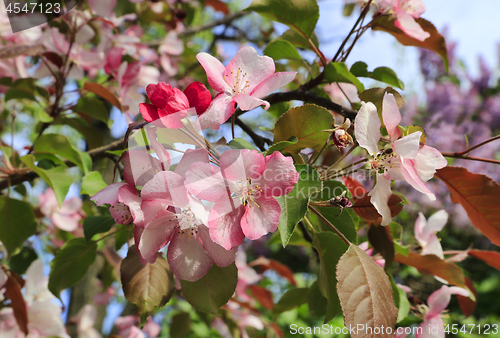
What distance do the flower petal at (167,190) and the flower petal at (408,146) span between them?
307 millimetres

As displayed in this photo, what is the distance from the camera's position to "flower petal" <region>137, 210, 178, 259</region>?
1.57ft

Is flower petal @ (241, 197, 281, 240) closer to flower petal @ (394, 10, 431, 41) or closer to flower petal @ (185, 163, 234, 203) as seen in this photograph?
flower petal @ (185, 163, 234, 203)

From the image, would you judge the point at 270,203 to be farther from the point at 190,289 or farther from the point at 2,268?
the point at 2,268

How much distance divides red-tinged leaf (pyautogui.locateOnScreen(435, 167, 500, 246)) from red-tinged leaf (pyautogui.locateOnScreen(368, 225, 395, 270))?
0.51 feet

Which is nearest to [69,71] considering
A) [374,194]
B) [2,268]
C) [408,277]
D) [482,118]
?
[2,268]

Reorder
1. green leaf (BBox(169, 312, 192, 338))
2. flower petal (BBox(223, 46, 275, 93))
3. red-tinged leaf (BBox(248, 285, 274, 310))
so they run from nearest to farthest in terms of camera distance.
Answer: flower petal (BBox(223, 46, 275, 93)) → green leaf (BBox(169, 312, 192, 338)) → red-tinged leaf (BBox(248, 285, 274, 310))

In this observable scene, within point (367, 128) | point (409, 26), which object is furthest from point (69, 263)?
point (409, 26)

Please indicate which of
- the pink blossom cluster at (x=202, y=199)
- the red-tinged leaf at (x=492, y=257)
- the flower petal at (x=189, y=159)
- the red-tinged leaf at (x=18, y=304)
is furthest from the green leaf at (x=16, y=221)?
the red-tinged leaf at (x=492, y=257)

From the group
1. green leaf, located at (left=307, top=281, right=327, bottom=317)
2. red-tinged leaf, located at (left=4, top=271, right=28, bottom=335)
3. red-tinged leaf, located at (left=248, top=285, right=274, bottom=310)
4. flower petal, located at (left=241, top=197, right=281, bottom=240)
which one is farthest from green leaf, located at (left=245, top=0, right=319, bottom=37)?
red-tinged leaf, located at (left=248, top=285, right=274, bottom=310)

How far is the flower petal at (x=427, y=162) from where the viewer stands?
51 centimetres

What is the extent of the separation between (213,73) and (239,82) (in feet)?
0.15

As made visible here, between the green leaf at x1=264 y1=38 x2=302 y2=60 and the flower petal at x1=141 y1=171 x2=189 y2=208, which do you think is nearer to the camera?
the flower petal at x1=141 y1=171 x2=189 y2=208

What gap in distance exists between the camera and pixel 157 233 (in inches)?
19.6

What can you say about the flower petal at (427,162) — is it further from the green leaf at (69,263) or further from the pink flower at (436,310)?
the green leaf at (69,263)
